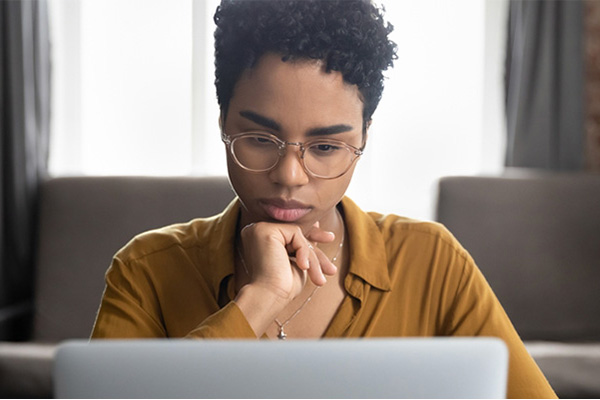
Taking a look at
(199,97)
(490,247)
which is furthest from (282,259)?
(199,97)

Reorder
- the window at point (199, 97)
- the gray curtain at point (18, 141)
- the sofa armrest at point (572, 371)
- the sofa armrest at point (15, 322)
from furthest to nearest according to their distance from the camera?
the window at point (199, 97) < the gray curtain at point (18, 141) < the sofa armrest at point (15, 322) < the sofa armrest at point (572, 371)

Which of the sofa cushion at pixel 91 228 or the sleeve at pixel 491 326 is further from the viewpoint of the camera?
the sofa cushion at pixel 91 228

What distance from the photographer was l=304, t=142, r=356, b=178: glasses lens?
2.70 feet

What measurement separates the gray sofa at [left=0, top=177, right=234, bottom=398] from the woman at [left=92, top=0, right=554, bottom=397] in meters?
1.48

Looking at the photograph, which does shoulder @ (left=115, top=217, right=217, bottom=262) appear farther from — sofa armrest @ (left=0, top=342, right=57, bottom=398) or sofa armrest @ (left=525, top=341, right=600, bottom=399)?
sofa armrest @ (left=525, top=341, right=600, bottom=399)

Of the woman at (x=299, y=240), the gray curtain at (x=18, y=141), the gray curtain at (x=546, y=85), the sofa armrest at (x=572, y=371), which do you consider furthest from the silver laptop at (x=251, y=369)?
the gray curtain at (x=546, y=85)

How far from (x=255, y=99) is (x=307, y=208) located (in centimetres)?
15

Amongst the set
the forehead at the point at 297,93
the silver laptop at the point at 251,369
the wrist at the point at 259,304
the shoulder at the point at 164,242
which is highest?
the forehead at the point at 297,93

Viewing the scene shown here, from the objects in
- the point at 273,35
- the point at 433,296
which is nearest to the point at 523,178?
the point at 433,296

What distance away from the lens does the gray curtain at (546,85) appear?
2783 millimetres

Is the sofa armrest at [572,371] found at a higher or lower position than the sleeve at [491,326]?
lower

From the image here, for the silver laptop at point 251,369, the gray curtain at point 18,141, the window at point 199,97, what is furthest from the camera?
the window at point 199,97

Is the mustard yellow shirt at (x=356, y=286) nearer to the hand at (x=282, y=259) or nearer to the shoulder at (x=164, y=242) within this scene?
→ the shoulder at (x=164, y=242)

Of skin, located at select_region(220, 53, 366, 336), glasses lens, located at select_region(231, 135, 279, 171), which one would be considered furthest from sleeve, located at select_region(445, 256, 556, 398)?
glasses lens, located at select_region(231, 135, 279, 171)
